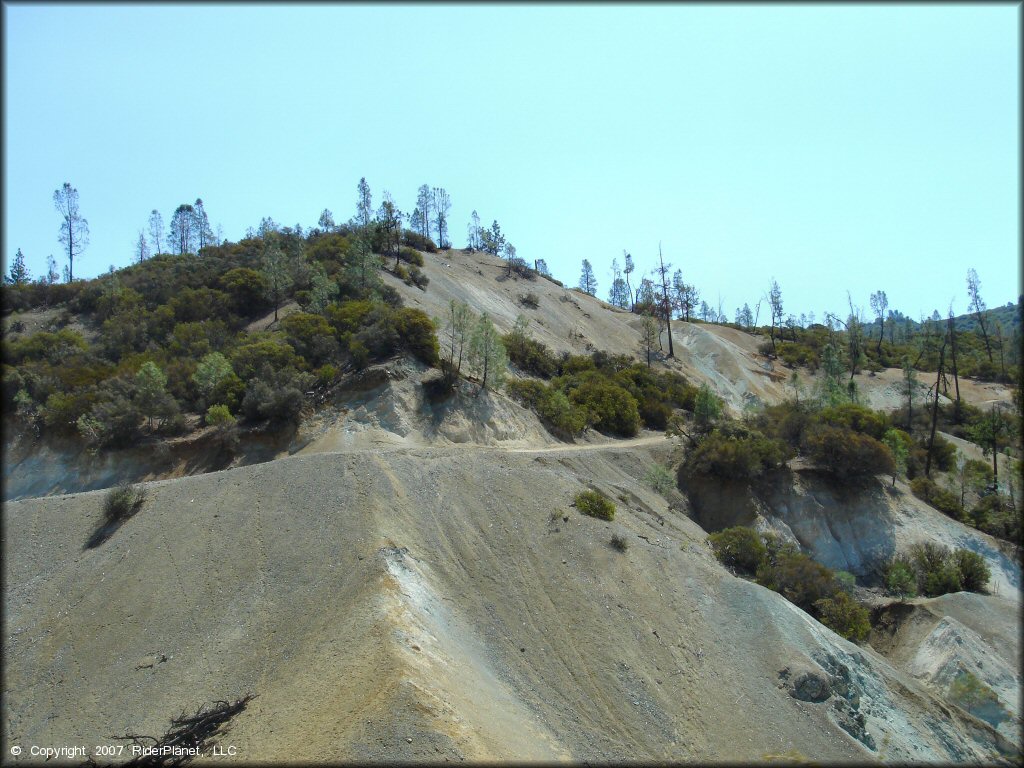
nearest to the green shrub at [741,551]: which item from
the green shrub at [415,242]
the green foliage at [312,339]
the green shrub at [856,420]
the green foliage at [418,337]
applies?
the green shrub at [856,420]

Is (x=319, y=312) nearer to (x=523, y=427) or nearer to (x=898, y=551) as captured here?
(x=523, y=427)

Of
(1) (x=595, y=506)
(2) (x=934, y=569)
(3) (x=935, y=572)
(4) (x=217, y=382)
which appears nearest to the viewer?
(1) (x=595, y=506)

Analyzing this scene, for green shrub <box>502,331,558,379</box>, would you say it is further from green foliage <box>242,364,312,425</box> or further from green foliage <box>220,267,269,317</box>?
green foliage <box>242,364,312,425</box>

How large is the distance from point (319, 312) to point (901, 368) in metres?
64.4

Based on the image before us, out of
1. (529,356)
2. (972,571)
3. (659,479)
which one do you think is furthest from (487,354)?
(972,571)

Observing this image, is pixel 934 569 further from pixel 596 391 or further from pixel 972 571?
pixel 596 391

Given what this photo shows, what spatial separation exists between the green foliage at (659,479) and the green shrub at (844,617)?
9936 mm

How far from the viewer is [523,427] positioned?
38250mm

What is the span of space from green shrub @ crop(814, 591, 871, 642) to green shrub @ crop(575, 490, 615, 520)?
9072 millimetres

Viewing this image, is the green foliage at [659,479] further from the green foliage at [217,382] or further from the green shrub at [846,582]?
the green foliage at [217,382]

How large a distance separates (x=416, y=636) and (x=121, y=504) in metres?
13.1

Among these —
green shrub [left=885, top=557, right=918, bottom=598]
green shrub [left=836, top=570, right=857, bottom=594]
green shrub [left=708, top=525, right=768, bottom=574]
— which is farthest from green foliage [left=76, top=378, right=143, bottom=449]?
green shrub [left=885, top=557, right=918, bottom=598]

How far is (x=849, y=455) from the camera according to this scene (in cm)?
3703

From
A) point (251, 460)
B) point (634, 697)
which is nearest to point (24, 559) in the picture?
point (251, 460)
